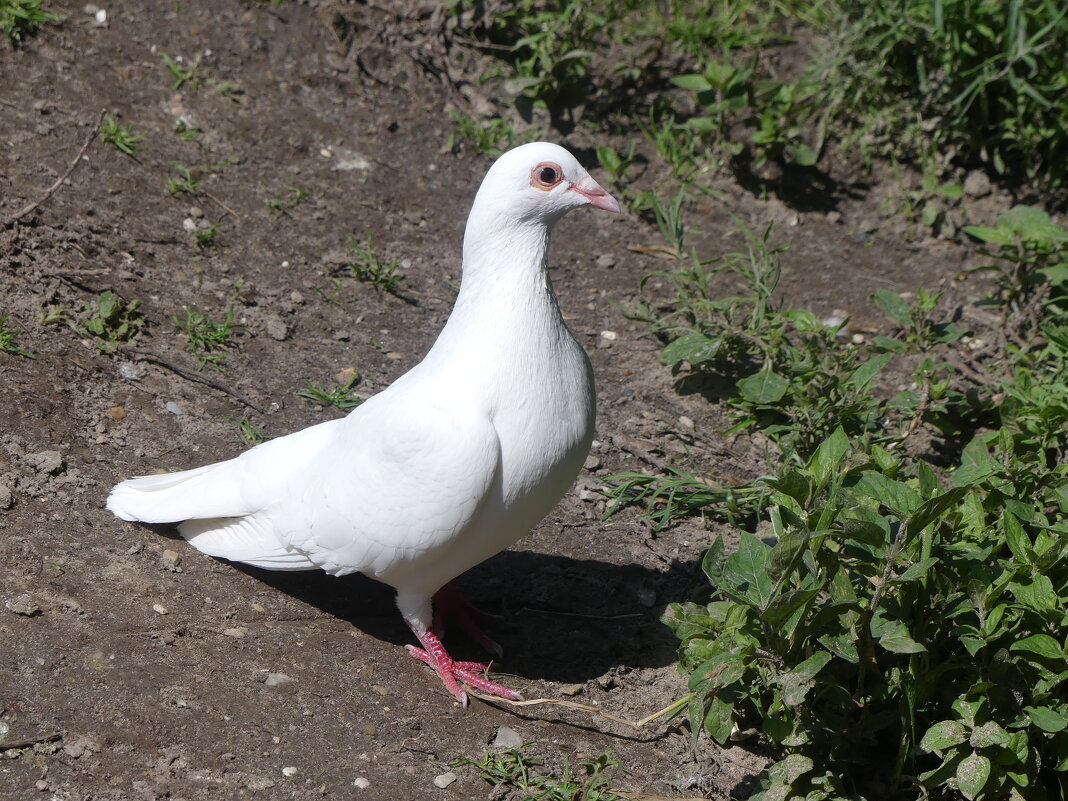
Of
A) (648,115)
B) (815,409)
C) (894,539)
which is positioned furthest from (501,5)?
(894,539)

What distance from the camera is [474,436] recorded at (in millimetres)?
3287

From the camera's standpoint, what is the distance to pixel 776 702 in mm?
2992

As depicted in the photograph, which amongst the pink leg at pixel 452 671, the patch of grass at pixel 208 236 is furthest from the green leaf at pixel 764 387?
the patch of grass at pixel 208 236

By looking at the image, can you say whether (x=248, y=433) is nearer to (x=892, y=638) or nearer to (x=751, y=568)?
(x=751, y=568)

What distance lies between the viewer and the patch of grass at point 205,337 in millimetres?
4805

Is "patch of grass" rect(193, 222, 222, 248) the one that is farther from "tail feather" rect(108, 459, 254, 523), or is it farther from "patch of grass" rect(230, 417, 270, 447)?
"tail feather" rect(108, 459, 254, 523)

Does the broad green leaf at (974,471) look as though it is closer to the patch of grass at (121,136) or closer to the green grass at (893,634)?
the green grass at (893,634)

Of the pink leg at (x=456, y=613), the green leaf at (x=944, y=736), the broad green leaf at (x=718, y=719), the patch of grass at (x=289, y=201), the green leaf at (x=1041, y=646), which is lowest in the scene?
the pink leg at (x=456, y=613)

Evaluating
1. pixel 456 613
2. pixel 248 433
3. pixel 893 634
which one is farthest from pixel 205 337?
pixel 893 634

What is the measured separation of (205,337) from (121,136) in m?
1.40

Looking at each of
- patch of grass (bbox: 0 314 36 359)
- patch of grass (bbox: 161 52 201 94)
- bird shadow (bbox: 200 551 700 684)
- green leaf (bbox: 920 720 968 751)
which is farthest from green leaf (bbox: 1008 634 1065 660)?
patch of grass (bbox: 161 52 201 94)

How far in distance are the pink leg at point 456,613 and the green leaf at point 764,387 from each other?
1664 mm

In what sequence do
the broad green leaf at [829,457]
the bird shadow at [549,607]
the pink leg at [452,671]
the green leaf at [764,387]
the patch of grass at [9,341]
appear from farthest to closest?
the green leaf at [764,387]
the patch of grass at [9,341]
the bird shadow at [549,607]
the pink leg at [452,671]
the broad green leaf at [829,457]

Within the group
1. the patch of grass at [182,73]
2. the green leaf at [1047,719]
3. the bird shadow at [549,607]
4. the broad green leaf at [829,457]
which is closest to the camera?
the green leaf at [1047,719]
